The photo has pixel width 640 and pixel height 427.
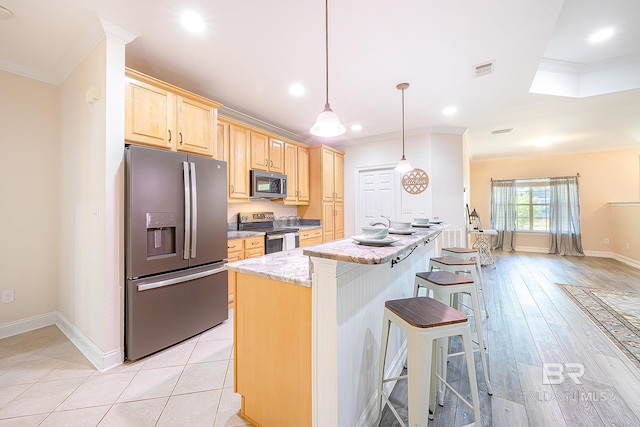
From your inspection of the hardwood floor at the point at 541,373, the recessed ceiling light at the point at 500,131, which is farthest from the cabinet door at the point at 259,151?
the recessed ceiling light at the point at 500,131

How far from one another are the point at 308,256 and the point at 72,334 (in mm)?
2802

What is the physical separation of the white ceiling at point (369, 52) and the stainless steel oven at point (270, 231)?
1575mm

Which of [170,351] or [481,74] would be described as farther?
[481,74]

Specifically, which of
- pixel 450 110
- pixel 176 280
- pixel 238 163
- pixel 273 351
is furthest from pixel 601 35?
pixel 176 280

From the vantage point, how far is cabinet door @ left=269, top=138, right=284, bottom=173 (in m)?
4.05

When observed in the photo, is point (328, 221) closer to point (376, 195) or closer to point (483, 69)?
point (376, 195)

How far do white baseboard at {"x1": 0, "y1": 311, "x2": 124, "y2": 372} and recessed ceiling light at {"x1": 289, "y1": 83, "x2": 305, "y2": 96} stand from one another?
306 cm

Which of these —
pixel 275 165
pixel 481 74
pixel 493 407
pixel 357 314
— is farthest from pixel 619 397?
pixel 275 165

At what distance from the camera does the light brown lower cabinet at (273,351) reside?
4.09 feet

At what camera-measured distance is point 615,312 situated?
2967 millimetres

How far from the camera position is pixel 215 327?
2.71 metres

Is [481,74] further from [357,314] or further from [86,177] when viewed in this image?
[86,177]

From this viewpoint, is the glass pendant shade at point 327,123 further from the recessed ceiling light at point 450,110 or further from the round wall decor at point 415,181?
the round wall decor at point 415,181

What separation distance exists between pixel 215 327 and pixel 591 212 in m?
8.93
